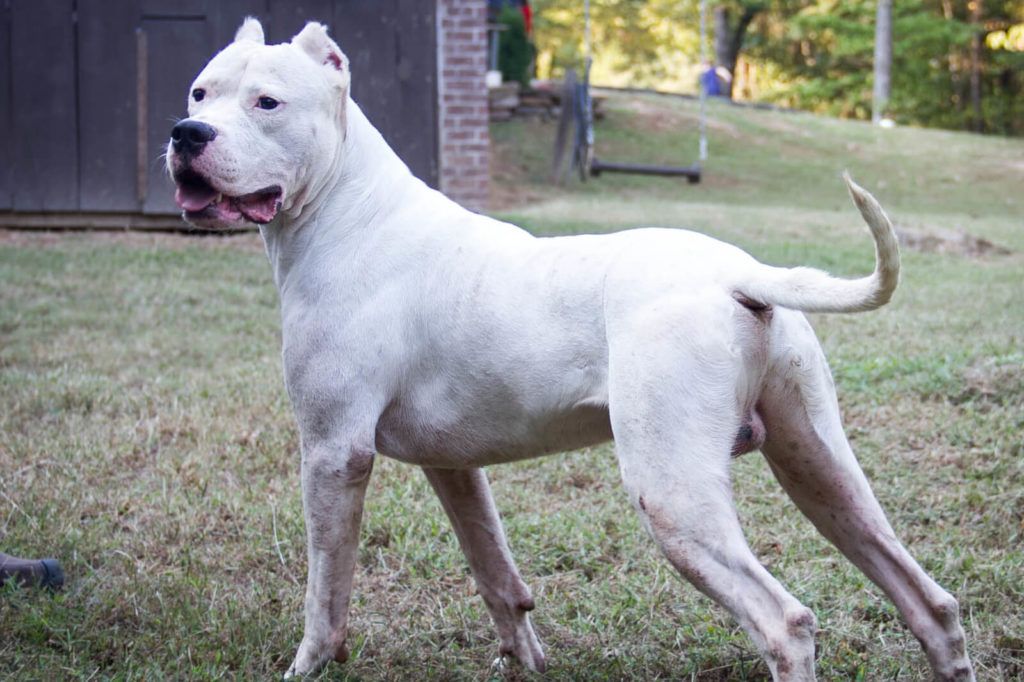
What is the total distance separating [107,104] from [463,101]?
3.50m

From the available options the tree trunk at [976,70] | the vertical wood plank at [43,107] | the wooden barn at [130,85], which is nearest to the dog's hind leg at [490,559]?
the wooden barn at [130,85]

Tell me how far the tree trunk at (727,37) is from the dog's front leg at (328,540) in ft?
110

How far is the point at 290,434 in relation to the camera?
5367 millimetres

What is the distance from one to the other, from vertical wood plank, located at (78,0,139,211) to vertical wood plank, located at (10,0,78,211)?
108mm

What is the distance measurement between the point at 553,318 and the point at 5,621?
191 centimetres

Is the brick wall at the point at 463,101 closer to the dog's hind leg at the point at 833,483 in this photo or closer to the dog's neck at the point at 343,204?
the dog's neck at the point at 343,204

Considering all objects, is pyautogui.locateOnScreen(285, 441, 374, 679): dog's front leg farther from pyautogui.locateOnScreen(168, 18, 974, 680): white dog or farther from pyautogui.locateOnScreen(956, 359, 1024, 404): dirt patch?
pyautogui.locateOnScreen(956, 359, 1024, 404): dirt patch

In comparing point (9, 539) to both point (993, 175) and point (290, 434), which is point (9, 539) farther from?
point (993, 175)

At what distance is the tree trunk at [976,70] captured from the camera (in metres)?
32.5

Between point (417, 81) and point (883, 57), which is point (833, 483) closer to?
point (417, 81)

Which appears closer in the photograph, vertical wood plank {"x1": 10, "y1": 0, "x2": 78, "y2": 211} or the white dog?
the white dog

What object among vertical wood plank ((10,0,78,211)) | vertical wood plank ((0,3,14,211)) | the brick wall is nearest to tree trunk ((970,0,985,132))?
the brick wall

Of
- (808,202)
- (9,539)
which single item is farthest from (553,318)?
(808,202)

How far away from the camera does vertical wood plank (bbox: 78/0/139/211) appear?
37.1 feet
